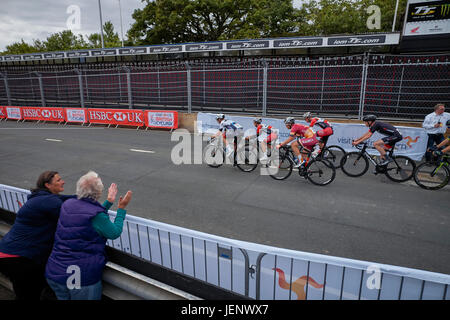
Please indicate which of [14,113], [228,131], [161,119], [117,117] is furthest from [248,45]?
[14,113]

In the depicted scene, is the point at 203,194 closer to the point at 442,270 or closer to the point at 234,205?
the point at 234,205

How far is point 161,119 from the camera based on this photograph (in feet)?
52.6

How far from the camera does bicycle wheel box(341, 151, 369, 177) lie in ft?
26.6

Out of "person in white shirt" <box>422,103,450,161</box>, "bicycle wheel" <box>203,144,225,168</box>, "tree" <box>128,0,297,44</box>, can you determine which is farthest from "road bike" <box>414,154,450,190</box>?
"tree" <box>128,0,297,44</box>

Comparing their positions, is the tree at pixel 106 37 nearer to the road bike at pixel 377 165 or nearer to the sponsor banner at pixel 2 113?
the sponsor banner at pixel 2 113

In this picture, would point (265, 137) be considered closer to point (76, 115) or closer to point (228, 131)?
point (228, 131)

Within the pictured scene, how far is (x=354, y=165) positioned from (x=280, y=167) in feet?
7.13

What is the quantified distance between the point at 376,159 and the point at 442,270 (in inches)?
185

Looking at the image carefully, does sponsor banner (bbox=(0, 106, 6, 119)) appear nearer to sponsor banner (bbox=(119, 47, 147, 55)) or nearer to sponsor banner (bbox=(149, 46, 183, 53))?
sponsor banner (bbox=(119, 47, 147, 55))

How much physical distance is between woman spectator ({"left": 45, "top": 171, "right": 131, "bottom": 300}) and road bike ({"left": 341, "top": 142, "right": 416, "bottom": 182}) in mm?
7294

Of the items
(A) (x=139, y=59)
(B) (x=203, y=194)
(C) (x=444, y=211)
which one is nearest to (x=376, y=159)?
(C) (x=444, y=211)

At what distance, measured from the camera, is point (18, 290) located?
116 inches

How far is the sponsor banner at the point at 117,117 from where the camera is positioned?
653 inches

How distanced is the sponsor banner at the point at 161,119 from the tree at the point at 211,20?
19080 millimetres
